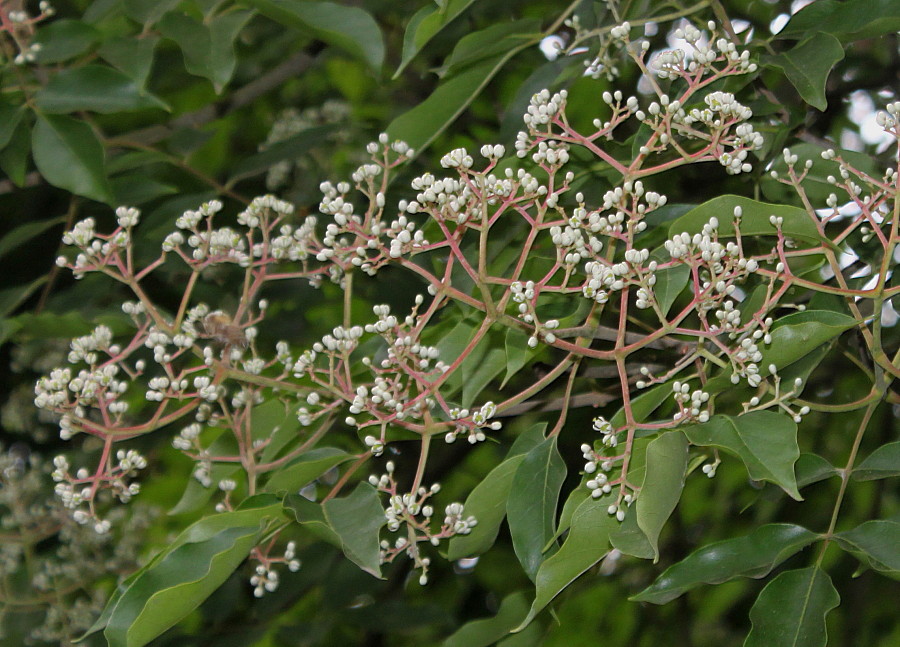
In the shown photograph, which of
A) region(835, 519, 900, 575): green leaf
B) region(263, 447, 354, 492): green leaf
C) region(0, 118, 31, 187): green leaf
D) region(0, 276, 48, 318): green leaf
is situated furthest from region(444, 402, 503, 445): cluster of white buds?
region(0, 276, 48, 318): green leaf

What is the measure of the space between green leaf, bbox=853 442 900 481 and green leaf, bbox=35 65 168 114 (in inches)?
44.0

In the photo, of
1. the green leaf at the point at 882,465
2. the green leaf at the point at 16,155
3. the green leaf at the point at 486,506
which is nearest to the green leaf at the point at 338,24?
the green leaf at the point at 16,155

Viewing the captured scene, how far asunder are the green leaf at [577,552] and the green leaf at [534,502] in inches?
2.3

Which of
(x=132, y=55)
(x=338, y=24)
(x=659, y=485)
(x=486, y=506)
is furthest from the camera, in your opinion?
(x=132, y=55)

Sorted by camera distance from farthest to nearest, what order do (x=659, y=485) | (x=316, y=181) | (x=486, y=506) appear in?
(x=316, y=181), (x=486, y=506), (x=659, y=485)

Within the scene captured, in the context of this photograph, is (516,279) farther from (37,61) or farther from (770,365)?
(37,61)

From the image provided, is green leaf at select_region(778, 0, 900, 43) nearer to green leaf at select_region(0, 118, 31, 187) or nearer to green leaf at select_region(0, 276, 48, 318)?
green leaf at select_region(0, 118, 31, 187)

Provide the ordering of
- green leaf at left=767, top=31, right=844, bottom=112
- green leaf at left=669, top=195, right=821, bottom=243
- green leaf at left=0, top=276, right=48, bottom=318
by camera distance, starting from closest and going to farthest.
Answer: green leaf at left=669, top=195, right=821, bottom=243 → green leaf at left=767, top=31, right=844, bottom=112 → green leaf at left=0, top=276, right=48, bottom=318

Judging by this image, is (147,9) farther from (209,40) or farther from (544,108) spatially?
(544,108)

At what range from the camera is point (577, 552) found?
0.92 metres

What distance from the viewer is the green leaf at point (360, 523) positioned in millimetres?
945

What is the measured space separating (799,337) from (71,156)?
1.08 metres

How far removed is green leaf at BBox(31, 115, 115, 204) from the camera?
4.59 ft

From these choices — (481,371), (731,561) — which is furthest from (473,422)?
(731,561)
